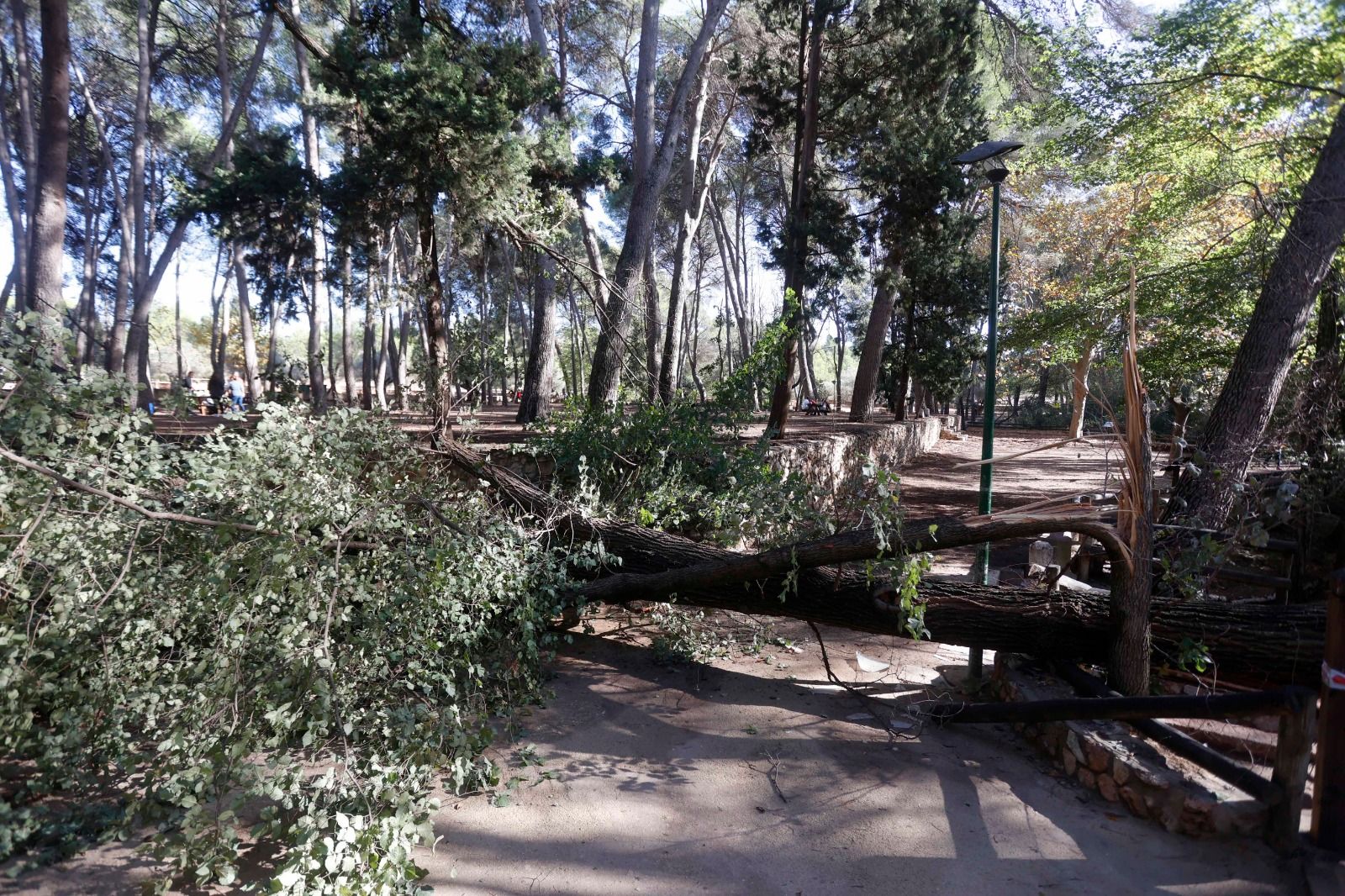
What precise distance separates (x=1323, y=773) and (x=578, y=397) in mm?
5860

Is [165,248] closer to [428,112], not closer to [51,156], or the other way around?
[51,156]

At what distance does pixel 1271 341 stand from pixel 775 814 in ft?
20.0

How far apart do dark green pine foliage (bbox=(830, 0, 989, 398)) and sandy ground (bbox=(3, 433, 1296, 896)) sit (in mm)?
10169

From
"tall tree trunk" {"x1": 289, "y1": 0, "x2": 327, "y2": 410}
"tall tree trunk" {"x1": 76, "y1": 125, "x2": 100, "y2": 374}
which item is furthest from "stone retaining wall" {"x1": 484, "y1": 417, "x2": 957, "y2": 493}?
"tall tree trunk" {"x1": 76, "y1": 125, "x2": 100, "y2": 374}

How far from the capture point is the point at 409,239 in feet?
87.5

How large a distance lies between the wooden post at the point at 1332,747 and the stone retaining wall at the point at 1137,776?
22 cm

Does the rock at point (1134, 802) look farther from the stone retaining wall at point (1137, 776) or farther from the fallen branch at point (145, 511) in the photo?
the fallen branch at point (145, 511)

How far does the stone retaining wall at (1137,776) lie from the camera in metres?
3.46

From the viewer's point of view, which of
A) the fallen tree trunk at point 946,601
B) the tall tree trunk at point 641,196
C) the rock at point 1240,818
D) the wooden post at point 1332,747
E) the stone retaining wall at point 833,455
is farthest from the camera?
the tall tree trunk at point 641,196

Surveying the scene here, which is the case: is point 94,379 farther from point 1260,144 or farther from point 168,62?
point 168,62

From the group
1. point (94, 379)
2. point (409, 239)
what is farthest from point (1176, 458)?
point (409, 239)

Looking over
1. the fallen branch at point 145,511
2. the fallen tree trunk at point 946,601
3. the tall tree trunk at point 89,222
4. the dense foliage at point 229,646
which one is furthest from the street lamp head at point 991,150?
the tall tree trunk at point 89,222

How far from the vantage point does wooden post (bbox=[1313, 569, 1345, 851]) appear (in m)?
3.17

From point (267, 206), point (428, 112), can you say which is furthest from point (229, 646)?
point (267, 206)
